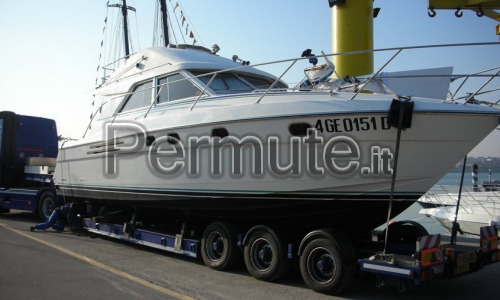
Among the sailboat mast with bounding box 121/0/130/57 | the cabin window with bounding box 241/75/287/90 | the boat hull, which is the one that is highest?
the sailboat mast with bounding box 121/0/130/57

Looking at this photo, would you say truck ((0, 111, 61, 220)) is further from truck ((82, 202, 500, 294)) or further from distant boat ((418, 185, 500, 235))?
distant boat ((418, 185, 500, 235))

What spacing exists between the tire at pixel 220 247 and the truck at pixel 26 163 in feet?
21.4

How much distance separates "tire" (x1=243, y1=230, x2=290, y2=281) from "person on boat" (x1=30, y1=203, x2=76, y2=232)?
5.27 m

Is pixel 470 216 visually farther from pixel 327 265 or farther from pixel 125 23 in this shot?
pixel 125 23

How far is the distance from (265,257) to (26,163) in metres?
10.0

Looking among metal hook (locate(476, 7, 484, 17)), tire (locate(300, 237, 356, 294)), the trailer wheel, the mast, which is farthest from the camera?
the mast

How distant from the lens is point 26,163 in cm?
1273

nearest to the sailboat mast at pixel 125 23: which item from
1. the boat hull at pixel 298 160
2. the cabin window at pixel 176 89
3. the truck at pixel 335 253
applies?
the cabin window at pixel 176 89

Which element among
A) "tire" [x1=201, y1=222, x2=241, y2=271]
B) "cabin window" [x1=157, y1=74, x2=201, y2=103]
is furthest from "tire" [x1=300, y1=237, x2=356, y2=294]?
"cabin window" [x1=157, y1=74, x2=201, y2=103]

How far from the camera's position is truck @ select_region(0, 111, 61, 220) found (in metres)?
11.3

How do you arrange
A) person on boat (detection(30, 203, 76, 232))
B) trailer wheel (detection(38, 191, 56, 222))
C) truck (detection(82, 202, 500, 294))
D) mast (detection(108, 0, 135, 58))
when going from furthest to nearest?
mast (detection(108, 0, 135, 58)) → trailer wheel (detection(38, 191, 56, 222)) → person on boat (detection(30, 203, 76, 232)) → truck (detection(82, 202, 500, 294))

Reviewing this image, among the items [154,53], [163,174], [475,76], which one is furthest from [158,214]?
[475,76]

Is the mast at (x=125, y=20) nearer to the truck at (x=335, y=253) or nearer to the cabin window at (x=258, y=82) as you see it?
the cabin window at (x=258, y=82)

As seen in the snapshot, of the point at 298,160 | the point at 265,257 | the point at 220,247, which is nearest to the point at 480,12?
the point at 298,160
